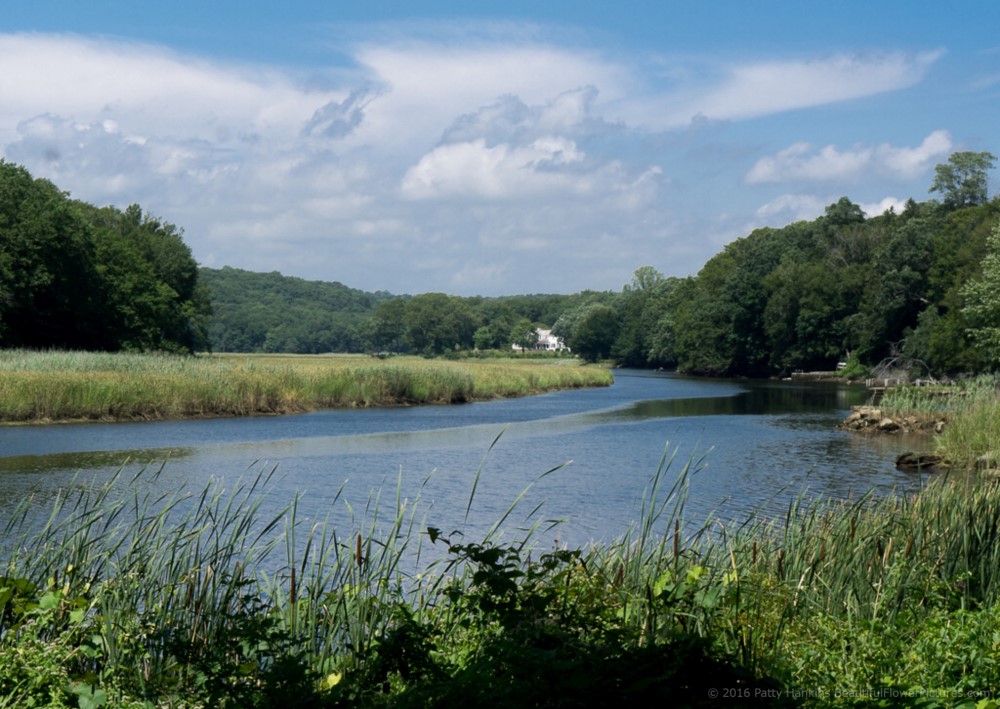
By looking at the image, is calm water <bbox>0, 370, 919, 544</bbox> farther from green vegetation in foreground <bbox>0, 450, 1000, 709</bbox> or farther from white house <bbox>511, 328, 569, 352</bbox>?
white house <bbox>511, 328, 569, 352</bbox>

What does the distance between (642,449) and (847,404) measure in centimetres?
2197

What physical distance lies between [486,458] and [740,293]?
70378 mm

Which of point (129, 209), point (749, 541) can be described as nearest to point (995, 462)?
point (749, 541)

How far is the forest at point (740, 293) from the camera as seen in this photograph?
157ft

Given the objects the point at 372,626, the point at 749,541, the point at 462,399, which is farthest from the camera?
the point at 462,399

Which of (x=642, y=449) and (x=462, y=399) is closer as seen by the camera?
(x=642, y=449)

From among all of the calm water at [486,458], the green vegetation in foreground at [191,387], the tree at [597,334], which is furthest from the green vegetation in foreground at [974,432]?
the tree at [597,334]

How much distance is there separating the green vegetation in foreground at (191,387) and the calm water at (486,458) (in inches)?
56.2

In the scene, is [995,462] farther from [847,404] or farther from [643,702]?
[847,404]

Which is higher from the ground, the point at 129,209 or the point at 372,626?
the point at 129,209

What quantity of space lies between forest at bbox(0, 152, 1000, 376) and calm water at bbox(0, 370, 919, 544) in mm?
15208

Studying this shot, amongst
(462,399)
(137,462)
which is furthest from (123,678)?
(462,399)

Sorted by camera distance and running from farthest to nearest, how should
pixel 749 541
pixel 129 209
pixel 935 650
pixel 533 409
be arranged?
1. pixel 129 209
2. pixel 533 409
3. pixel 749 541
4. pixel 935 650

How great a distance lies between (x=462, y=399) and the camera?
143 ft
